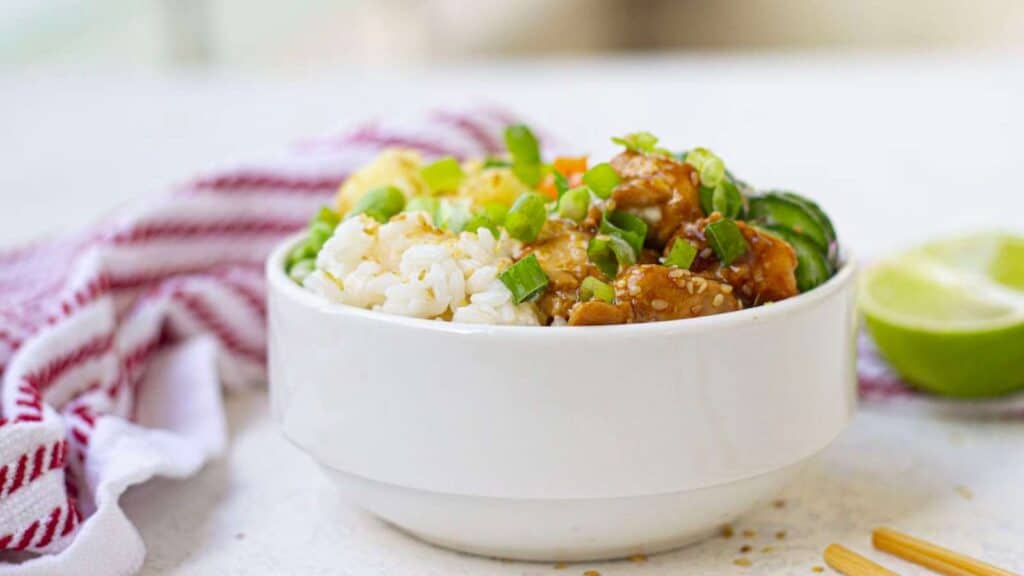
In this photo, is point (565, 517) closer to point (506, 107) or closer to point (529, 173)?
point (529, 173)

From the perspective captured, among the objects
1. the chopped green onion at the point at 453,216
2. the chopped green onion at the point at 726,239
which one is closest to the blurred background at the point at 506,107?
the chopped green onion at the point at 453,216

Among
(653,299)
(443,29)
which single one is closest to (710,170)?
(653,299)

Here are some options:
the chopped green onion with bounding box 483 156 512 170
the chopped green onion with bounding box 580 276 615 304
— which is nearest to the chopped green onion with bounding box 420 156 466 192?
the chopped green onion with bounding box 483 156 512 170

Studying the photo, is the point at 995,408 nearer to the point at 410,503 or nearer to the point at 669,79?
the point at 410,503

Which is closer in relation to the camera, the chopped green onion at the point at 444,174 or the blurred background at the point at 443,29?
the chopped green onion at the point at 444,174

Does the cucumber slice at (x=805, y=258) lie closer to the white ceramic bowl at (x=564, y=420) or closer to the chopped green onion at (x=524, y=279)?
the white ceramic bowl at (x=564, y=420)
